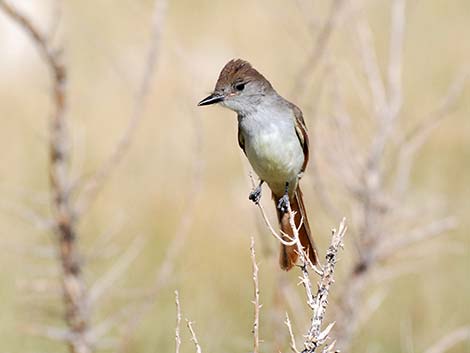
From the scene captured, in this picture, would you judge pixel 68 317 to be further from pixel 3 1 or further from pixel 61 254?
pixel 3 1

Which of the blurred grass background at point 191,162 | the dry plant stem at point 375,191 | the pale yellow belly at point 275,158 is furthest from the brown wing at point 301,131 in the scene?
the dry plant stem at point 375,191

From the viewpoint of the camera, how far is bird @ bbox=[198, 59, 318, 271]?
181 inches

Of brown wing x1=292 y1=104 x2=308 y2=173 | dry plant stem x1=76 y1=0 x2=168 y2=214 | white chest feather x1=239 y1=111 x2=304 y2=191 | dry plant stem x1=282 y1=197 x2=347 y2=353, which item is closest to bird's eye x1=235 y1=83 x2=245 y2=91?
white chest feather x1=239 y1=111 x2=304 y2=191

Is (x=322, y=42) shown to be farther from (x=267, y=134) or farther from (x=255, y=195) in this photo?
(x=255, y=195)

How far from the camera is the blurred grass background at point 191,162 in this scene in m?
7.78

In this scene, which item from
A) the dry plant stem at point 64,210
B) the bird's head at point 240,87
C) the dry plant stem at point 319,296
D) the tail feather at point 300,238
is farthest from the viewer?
the dry plant stem at point 64,210

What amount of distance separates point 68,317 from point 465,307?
3.54 metres

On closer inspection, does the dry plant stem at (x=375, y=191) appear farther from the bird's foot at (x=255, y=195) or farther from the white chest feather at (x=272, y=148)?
the bird's foot at (x=255, y=195)

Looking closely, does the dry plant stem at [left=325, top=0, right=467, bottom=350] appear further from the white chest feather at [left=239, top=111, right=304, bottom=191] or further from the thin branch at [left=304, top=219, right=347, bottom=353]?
the thin branch at [left=304, top=219, right=347, bottom=353]

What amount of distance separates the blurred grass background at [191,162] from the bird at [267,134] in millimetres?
431

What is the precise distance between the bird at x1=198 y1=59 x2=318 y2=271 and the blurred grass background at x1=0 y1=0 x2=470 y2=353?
0.43 m

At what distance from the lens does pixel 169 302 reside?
8.28 meters

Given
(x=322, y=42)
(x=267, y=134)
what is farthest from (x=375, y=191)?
(x=267, y=134)

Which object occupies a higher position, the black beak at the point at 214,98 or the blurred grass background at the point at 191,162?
the blurred grass background at the point at 191,162
